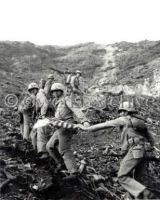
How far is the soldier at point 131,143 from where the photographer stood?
528cm

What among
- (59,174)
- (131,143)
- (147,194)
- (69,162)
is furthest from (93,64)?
(147,194)

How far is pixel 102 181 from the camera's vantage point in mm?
6801

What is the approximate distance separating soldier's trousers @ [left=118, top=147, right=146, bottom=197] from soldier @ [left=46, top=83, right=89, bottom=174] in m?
1.15

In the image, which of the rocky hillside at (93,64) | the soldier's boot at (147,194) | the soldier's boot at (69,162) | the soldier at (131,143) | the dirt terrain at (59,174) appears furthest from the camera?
Answer: the rocky hillside at (93,64)

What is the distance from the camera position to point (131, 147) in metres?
5.43

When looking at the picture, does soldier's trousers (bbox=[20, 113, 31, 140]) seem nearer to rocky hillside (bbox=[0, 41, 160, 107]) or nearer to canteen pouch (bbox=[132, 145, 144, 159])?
canteen pouch (bbox=[132, 145, 144, 159])

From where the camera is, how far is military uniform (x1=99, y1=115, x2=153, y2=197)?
5277 mm

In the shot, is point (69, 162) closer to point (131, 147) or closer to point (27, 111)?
point (131, 147)

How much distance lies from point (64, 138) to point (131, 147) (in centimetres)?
145

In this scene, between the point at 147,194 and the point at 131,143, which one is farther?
the point at 131,143

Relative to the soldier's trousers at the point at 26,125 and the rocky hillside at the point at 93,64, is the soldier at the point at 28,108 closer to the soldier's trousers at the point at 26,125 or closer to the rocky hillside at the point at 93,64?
the soldier's trousers at the point at 26,125

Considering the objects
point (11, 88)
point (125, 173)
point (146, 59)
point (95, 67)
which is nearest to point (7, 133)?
point (125, 173)

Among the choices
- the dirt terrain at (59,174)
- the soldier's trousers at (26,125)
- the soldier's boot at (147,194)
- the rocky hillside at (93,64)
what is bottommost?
the dirt terrain at (59,174)

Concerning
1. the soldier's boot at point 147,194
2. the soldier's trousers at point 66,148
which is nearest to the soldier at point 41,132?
the soldier's trousers at point 66,148
